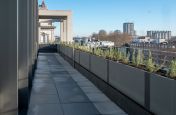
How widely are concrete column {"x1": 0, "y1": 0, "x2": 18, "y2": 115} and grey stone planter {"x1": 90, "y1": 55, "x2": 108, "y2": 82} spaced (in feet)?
20.3

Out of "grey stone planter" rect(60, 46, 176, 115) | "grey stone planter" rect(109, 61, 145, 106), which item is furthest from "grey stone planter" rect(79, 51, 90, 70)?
"grey stone planter" rect(109, 61, 145, 106)

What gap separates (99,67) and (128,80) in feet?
14.4

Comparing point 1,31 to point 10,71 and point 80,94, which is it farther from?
point 80,94

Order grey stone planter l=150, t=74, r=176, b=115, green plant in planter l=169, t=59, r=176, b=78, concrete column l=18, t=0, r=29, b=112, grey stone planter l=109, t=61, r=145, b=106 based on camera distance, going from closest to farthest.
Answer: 1. grey stone planter l=150, t=74, r=176, b=115
2. green plant in planter l=169, t=59, r=176, b=78
3. grey stone planter l=109, t=61, r=145, b=106
4. concrete column l=18, t=0, r=29, b=112

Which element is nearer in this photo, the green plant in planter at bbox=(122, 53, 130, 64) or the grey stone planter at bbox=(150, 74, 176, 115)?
the grey stone planter at bbox=(150, 74, 176, 115)

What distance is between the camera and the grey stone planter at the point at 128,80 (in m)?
8.84

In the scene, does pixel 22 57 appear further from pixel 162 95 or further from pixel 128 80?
pixel 162 95

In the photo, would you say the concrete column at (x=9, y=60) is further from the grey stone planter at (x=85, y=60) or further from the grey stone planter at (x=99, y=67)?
the grey stone planter at (x=85, y=60)

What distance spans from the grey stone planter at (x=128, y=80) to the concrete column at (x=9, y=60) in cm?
307

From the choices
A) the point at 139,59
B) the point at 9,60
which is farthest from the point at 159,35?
the point at 9,60

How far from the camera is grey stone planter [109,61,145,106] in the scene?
29.0 ft

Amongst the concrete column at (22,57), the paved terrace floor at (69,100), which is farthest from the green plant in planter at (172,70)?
the concrete column at (22,57)

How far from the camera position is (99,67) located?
564 inches

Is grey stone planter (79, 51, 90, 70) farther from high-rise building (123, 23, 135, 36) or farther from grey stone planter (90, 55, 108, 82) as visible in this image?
→ high-rise building (123, 23, 135, 36)
